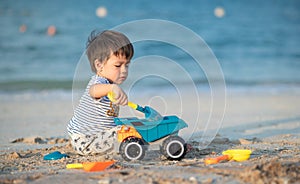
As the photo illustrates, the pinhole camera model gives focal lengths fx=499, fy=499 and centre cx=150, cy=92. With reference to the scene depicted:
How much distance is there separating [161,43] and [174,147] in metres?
9.71

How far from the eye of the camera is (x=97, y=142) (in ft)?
12.9

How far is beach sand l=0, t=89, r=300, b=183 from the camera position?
2.95 metres

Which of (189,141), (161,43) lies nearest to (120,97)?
(189,141)

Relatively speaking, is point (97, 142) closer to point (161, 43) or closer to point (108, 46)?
point (108, 46)

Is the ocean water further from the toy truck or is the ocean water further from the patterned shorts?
the toy truck

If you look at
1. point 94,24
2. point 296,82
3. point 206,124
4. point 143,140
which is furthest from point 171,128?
point 94,24

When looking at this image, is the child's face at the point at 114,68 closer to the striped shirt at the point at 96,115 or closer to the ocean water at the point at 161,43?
the striped shirt at the point at 96,115

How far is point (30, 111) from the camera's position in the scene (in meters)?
6.52

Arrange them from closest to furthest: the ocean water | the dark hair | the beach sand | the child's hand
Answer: the beach sand
the child's hand
the dark hair
the ocean water

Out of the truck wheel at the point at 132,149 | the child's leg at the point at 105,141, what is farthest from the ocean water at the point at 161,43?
the truck wheel at the point at 132,149

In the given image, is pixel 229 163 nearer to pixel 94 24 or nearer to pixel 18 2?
pixel 94 24

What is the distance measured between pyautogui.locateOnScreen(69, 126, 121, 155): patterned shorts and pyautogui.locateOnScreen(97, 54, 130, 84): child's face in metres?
0.40

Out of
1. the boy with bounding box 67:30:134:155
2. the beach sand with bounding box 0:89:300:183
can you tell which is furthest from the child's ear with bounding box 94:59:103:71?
the beach sand with bounding box 0:89:300:183

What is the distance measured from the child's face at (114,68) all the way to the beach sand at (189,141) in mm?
654
